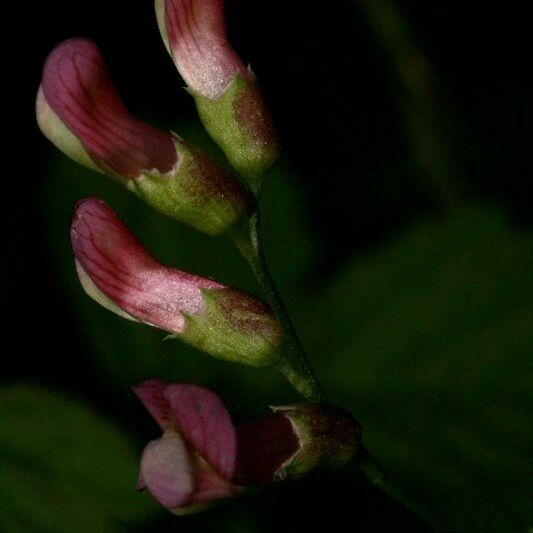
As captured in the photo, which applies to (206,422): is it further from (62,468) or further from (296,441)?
(62,468)

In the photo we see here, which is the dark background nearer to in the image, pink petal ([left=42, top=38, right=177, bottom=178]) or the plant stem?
the plant stem

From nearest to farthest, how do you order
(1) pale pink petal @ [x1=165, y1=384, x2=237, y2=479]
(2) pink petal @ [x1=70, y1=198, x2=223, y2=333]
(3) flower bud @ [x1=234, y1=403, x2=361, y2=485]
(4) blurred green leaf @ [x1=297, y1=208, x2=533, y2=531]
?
(1) pale pink petal @ [x1=165, y1=384, x2=237, y2=479], (3) flower bud @ [x1=234, y1=403, x2=361, y2=485], (2) pink petal @ [x1=70, y1=198, x2=223, y2=333], (4) blurred green leaf @ [x1=297, y1=208, x2=533, y2=531]

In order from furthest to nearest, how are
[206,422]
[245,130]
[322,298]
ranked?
[322,298], [245,130], [206,422]

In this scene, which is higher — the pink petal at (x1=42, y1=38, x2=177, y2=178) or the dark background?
the pink petal at (x1=42, y1=38, x2=177, y2=178)

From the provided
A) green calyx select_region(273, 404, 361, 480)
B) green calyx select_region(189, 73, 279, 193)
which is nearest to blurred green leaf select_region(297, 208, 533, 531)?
green calyx select_region(273, 404, 361, 480)

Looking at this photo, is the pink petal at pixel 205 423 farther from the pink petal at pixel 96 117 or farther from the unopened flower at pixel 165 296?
the pink petal at pixel 96 117

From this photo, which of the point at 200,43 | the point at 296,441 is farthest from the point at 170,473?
the point at 200,43

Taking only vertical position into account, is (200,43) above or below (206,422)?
above
